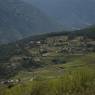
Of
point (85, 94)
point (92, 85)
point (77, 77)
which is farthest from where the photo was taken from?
point (77, 77)

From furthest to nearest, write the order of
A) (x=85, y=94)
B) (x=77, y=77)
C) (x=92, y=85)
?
(x=77, y=77), (x=92, y=85), (x=85, y=94)

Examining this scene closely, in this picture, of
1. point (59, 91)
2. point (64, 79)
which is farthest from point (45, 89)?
point (64, 79)

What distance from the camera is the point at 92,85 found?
137375 millimetres

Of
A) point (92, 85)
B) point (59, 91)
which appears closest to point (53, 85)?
point (59, 91)

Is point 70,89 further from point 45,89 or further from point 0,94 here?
point 0,94

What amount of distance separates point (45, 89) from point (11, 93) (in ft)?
43.6

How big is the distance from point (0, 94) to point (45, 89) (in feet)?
54.8

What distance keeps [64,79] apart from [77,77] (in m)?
5.25

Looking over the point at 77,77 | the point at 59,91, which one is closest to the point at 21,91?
the point at 59,91

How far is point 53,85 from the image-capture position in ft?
476

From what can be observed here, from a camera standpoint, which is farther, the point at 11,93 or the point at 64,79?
the point at 64,79

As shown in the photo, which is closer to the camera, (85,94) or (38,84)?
(85,94)

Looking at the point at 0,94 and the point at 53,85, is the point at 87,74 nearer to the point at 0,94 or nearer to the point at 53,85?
the point at 53,85

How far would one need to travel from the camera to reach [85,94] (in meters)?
128
